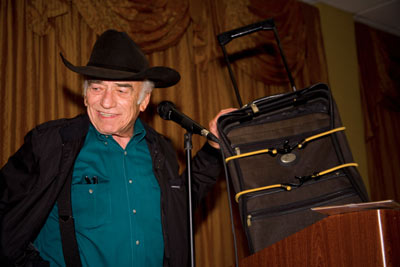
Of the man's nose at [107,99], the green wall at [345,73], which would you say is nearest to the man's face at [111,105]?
the man's nose at [107,99]

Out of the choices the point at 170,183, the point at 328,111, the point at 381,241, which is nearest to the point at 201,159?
the point at 170,183

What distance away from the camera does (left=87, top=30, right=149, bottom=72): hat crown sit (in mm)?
1820

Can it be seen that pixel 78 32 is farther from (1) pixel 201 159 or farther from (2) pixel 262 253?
(2) pixel 262 253

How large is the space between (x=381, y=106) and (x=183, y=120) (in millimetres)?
4399

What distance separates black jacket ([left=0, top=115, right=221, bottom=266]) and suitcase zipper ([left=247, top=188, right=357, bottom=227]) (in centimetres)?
45

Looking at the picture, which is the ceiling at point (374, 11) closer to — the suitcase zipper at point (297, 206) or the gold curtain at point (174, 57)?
the gold curtain at point (174, 57)

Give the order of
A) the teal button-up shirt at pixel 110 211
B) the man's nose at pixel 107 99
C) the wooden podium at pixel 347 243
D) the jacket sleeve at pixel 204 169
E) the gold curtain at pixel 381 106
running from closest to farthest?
the wooden podium at pixel 347 243 → the teal button-up shirt at pixel 110 211 → the man's nose at pixel 107 99 → the jacket sleeve at pixel 204 169 → the gold curtain at pixel 381 106

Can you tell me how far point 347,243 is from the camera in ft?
3.64

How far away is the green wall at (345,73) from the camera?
15.1 feet

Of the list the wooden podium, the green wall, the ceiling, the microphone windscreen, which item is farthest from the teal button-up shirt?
the ceiling

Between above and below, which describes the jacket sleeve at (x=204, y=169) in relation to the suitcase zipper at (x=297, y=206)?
above

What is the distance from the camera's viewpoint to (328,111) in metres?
1.66

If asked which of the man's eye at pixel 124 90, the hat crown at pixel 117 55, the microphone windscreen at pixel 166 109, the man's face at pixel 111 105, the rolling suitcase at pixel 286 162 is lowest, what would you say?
the rolling suitcase at pixel 286 162

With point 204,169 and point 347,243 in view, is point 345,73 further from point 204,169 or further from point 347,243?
point 347,243
